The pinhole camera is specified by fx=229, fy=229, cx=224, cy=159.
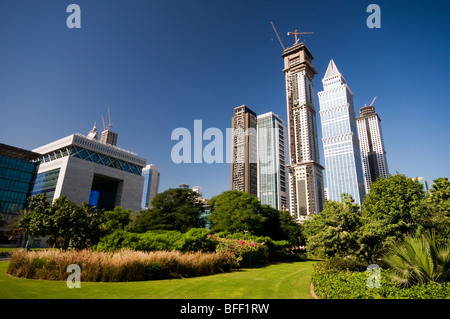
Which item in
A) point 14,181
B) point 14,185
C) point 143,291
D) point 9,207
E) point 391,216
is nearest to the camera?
point 143,291

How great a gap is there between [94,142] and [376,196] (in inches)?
3298

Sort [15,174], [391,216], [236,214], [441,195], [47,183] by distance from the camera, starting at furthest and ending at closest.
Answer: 1. [47,183]
2. [15,174]
3. [236,214]
4. [441,195]
5. [391,216]

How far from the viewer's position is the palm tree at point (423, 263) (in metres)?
8.73

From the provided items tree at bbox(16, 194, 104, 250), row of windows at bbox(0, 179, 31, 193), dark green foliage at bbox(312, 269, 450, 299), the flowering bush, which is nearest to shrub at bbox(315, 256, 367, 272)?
dark green foliage at bbox(312, 269, 450, 299)

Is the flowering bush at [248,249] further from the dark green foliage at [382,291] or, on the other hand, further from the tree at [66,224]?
the dark green foliage at [382,291]

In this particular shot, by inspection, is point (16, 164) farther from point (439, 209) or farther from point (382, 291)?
point (439, 209)

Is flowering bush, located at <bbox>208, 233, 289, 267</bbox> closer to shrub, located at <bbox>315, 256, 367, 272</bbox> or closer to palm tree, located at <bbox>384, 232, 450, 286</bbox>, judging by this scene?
shrub, located at <bbox>315, 256, 367, 272</bbox>

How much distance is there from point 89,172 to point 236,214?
195ft

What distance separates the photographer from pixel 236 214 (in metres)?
36.0

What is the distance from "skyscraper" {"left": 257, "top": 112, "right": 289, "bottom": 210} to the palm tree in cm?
16632

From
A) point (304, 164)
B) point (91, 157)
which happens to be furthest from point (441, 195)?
point (304, 164)

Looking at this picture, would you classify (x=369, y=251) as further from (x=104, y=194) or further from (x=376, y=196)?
(x=104, y=194)
